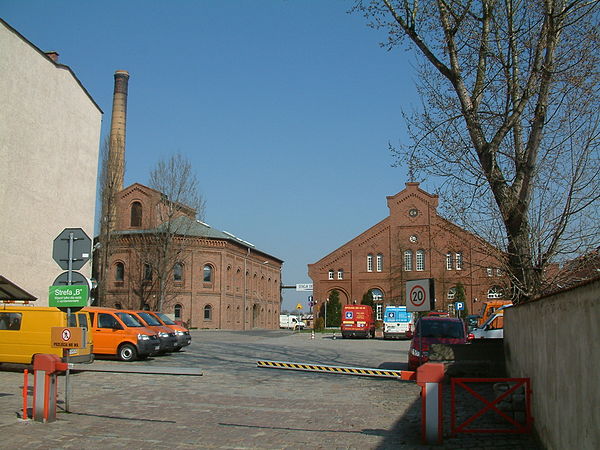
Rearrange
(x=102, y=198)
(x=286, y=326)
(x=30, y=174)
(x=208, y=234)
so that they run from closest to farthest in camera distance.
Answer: (x=30, y=174)
(x=102, y=198)
(x=208, y=234)
(x=286, y=326)

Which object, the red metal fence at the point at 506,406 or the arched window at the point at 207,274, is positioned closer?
the red metal fence at the point at 506,406

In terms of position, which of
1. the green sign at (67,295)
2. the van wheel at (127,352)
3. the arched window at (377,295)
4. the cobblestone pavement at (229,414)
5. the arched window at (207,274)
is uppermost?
the arched window at (207,274)

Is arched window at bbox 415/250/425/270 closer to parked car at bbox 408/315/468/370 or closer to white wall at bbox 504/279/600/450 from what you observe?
parked car at bbox 408/315/468/370

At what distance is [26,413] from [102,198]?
39.7 metres

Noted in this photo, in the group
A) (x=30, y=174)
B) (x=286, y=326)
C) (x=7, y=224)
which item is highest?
(x=30, y=174)

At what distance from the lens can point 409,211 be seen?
219 ft

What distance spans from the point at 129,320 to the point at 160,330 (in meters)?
1.77

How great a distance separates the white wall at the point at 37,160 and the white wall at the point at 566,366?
28.1 m

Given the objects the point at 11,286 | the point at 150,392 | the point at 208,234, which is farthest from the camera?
→ the point at 208,234

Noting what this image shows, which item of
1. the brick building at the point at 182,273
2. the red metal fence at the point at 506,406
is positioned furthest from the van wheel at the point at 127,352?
the brick building at the point at 182,273

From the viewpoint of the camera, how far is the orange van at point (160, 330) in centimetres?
2326

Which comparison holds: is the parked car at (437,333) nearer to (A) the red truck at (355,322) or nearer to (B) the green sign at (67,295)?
(B) the green sign at (67,295)

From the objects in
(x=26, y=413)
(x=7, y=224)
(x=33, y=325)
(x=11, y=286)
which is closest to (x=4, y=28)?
(x=7, y=224)

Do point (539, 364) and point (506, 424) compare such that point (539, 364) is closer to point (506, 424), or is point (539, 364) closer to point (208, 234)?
point (506, 424)
